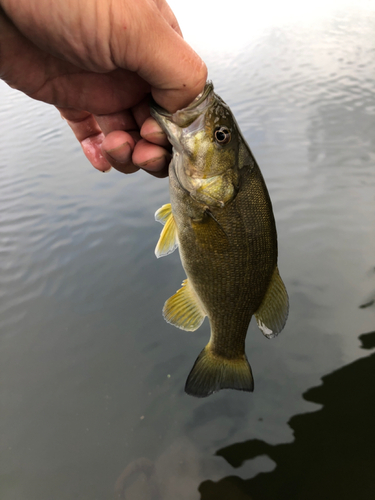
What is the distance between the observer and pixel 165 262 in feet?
15.9

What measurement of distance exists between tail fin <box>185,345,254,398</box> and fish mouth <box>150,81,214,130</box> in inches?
56.4

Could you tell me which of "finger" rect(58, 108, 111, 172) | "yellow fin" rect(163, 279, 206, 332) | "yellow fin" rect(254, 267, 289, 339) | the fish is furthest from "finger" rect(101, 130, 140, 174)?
"yellow fin" rect(254, 267, 289, 339)

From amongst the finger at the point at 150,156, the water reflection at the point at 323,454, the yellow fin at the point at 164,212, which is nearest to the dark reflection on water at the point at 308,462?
the water reflection at the point at 323,454

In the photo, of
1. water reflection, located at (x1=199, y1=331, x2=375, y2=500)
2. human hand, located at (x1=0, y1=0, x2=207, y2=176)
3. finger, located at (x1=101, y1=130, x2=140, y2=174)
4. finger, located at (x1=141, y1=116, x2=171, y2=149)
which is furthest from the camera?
water reflection, located at (x1=199, y1=331, x2=375, y2=500)

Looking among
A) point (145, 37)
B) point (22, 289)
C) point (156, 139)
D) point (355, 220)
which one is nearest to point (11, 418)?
point (22, 289)

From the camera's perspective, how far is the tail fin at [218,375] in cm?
216

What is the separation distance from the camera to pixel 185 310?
7.35 feet

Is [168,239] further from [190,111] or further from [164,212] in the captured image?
[190,111]

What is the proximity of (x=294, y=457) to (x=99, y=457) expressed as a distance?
1.73 meters

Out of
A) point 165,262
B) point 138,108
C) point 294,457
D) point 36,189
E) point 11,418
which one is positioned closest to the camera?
point 138,108

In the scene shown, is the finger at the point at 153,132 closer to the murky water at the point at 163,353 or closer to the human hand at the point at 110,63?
the human hand at the point at 110,63

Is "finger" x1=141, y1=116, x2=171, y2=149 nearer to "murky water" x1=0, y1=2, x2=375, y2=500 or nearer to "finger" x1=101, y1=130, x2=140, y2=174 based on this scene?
"finger" x1=101, y1=130, x2=140, y2=174

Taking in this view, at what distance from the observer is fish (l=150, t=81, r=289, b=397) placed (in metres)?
1.84

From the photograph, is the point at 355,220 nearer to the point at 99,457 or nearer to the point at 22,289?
the point at 99,457
